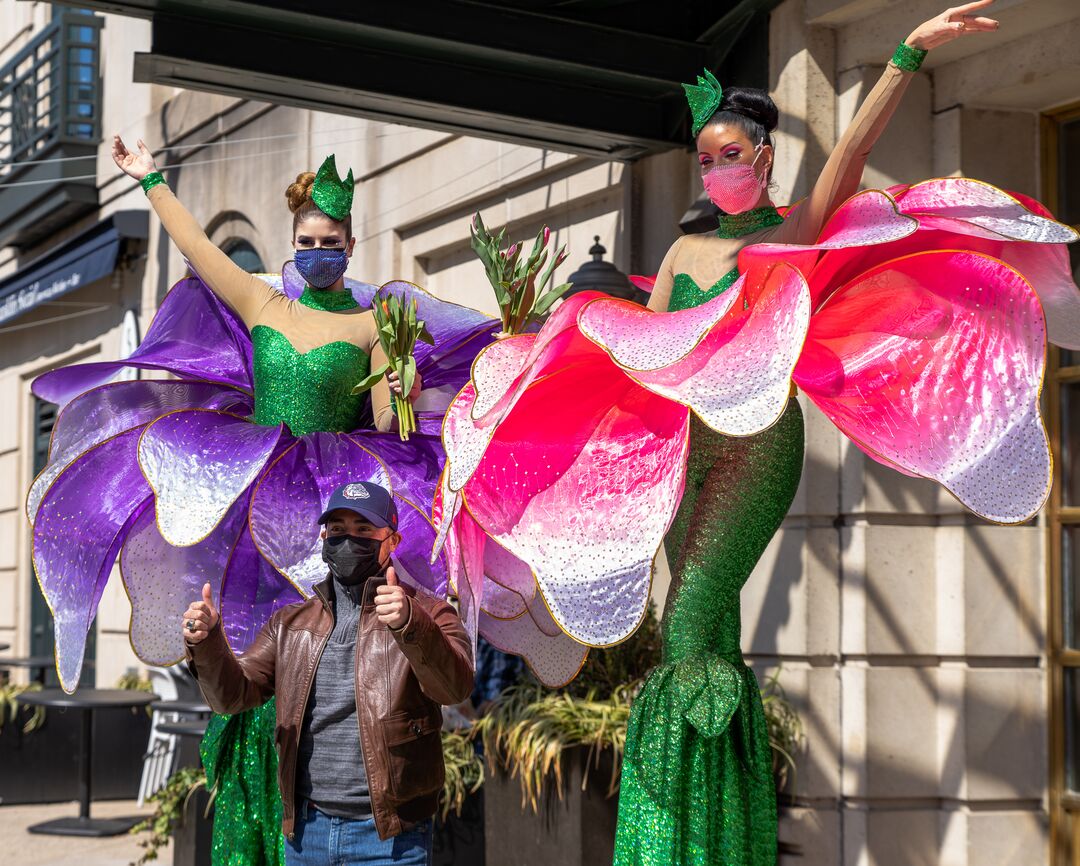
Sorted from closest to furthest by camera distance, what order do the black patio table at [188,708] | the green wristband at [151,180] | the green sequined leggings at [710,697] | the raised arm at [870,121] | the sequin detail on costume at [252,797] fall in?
the raised arm at [870,121] < the green sequined leggings at [710,697] < the sequin detail on costume at [252,797] < the green wristband at [151,180] < the black patio table at [188,708]

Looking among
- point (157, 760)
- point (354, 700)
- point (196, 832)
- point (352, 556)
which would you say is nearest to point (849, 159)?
point (352, 556)

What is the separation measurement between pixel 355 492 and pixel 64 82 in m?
12.4

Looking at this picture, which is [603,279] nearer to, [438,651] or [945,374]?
[438,651]

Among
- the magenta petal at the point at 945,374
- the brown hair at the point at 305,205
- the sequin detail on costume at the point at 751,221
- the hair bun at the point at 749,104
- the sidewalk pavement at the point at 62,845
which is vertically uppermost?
the hair bun at the point at 749,104

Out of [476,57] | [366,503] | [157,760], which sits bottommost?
[157,760]

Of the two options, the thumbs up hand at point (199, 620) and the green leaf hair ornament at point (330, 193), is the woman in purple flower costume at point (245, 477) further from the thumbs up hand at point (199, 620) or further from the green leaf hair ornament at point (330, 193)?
the thumbs up hand at point (199, 620)

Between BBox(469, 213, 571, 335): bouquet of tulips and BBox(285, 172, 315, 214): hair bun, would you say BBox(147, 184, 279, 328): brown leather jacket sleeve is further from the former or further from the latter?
BBox(469, 213, 571, 335): bouquet of tulips

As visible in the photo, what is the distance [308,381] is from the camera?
4090 millimetres

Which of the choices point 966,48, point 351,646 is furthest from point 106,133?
point 351,646

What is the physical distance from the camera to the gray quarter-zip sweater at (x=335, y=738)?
3590 mm

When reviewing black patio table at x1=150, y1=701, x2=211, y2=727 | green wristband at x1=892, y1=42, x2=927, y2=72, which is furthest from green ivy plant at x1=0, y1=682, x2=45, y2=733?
green wristband at x1=892, y1=42, x2=927, y2=72

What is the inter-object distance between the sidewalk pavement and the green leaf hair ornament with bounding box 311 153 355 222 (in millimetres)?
4945

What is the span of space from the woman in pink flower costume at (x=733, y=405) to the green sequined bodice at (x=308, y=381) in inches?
32.1

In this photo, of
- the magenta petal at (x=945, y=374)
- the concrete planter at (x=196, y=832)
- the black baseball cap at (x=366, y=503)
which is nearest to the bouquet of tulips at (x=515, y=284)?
the black baseball cap at (x=366, y=503)
